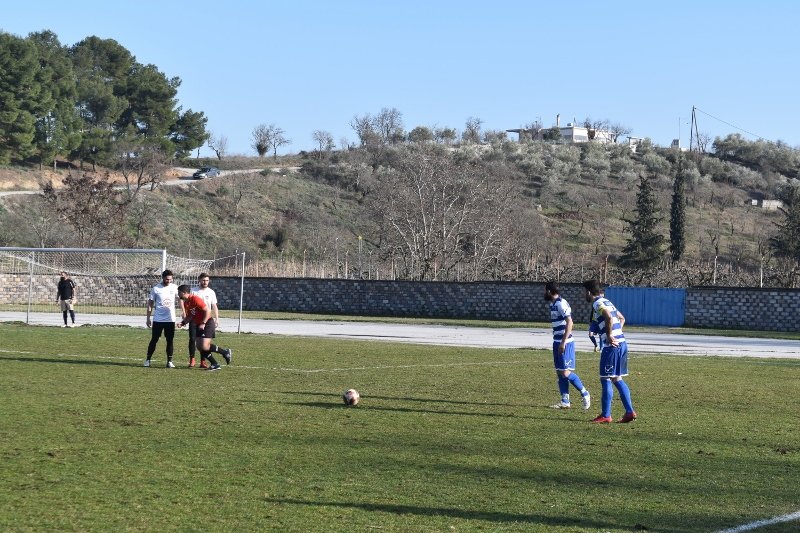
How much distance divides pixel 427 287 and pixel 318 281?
19.0 feet

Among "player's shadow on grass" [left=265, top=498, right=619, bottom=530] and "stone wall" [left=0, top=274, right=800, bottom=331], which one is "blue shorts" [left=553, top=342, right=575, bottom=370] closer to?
"player's shadow on grass" [left=265, top=498, right=619, bottom=530]

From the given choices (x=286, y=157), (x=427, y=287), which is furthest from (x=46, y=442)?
(x=286, y=157)

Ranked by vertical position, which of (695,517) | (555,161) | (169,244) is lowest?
(695,517)

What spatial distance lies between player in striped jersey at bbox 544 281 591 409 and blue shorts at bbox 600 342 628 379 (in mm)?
1309

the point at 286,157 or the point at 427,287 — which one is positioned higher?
Answer: the point at 286,157

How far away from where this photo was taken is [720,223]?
9625 cm

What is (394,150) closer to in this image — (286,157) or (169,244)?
(286,157)

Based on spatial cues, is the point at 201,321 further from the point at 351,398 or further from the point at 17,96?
the point at 17,96

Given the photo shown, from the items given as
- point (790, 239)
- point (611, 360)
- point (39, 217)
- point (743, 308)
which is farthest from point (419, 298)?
point (611, 360)

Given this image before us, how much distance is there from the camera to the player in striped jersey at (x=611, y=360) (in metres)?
14.1

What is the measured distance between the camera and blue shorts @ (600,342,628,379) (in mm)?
14195

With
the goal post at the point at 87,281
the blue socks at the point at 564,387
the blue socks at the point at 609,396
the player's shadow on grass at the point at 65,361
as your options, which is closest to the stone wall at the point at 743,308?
the goal post at the point at 87,281

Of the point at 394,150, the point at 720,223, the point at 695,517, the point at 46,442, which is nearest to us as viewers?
the point at 695,517

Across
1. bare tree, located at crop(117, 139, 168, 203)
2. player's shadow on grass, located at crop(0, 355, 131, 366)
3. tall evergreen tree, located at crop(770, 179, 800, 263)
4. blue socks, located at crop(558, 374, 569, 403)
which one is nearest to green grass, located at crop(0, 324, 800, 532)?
player's shadow on grass, located at crop(0, 355, 131, 366)
